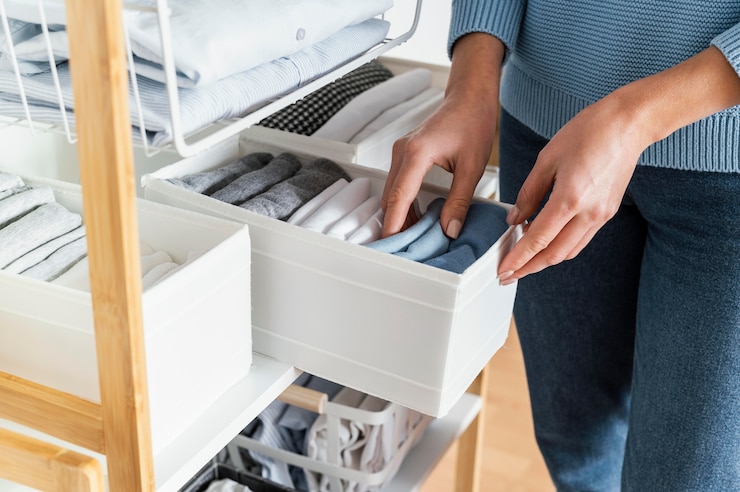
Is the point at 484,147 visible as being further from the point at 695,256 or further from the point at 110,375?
the point at 110,375

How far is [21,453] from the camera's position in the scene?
1.99ft

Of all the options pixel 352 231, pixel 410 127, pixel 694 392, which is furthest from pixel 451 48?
pixel 694 392

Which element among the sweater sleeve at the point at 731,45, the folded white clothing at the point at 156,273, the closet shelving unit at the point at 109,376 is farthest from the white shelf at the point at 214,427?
the sweater sleeve at the point at 731,45

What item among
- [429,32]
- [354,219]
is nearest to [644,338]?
[354,219]

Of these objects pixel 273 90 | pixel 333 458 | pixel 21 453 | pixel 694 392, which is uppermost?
pixel 273 90

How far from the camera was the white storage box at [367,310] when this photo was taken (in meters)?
0.69

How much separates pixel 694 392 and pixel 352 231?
1.38ft

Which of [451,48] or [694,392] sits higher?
[451,48]

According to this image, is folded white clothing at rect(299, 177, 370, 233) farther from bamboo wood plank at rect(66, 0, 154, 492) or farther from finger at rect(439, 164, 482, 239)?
bamboo wood plank at rect(66, 0, 154, 492)

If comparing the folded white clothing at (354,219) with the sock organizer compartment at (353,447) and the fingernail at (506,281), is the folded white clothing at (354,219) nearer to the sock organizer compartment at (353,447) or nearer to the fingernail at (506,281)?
the fingernail at (506,281)

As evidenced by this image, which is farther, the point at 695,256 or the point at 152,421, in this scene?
the point at 695,256

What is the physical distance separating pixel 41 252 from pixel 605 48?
0.60m

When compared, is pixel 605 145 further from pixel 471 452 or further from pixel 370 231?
pixel 471 452

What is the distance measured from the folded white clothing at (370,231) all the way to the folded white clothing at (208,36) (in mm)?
179
